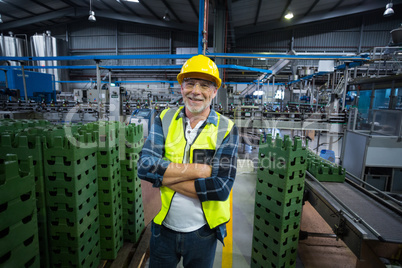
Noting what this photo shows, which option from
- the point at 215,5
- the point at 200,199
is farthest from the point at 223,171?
the point at 215,5

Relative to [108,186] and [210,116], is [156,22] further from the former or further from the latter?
[210,116]

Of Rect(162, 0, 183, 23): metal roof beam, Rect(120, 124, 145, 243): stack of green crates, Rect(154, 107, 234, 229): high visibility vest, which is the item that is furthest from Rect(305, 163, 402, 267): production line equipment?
Rect(162, 0, 183, 23): metal roof beam

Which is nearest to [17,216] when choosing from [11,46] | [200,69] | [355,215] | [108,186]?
[108,186]

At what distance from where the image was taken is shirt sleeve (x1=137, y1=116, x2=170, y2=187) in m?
1.44

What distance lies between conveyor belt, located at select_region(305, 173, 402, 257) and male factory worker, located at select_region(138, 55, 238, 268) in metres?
1.48

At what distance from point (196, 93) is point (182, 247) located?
111 cm

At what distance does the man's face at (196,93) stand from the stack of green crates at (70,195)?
3.79 ft

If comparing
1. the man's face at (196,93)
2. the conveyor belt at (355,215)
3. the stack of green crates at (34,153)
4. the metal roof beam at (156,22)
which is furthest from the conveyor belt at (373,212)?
the metal roof beam at (156,22)

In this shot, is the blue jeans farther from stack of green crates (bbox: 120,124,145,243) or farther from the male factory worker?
stack of green crates (bbox: 120,124,145,243)

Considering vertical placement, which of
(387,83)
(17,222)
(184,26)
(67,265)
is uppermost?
(184,26)

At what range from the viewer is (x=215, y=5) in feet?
33.5

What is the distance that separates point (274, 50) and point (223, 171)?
2104 cm

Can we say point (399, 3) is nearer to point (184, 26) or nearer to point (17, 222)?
point (184, 26)

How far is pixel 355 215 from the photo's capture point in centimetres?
213
